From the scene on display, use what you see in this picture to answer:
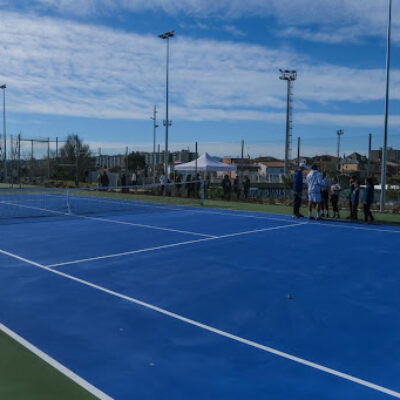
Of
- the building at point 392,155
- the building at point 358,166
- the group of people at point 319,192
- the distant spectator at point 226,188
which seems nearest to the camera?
the group of people at point 319,192

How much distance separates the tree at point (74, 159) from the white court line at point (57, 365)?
35.3 meters

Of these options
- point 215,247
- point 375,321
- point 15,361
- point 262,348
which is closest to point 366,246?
point 215,247

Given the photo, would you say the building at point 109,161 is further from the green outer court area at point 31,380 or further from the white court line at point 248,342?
the green outer court area at point 31,380

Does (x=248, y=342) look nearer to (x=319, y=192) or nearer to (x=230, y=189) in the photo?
(x=319, y=192)

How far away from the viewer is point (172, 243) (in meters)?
10.2

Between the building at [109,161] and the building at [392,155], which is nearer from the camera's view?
the building at [392,155]

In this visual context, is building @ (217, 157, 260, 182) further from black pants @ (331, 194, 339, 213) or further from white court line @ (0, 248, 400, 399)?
white court line @ (0, 248, 400, 399)

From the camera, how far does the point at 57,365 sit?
3.94 m

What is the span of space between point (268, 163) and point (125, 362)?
244ft

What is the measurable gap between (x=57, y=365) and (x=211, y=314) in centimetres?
195

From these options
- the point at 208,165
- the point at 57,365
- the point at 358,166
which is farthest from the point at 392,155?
the point at 57,365

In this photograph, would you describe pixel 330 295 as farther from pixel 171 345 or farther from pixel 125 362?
pixel 125 362

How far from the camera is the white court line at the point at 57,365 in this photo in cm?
348

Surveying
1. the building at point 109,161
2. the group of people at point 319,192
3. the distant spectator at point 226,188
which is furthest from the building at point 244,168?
the group of people at point 319,192
